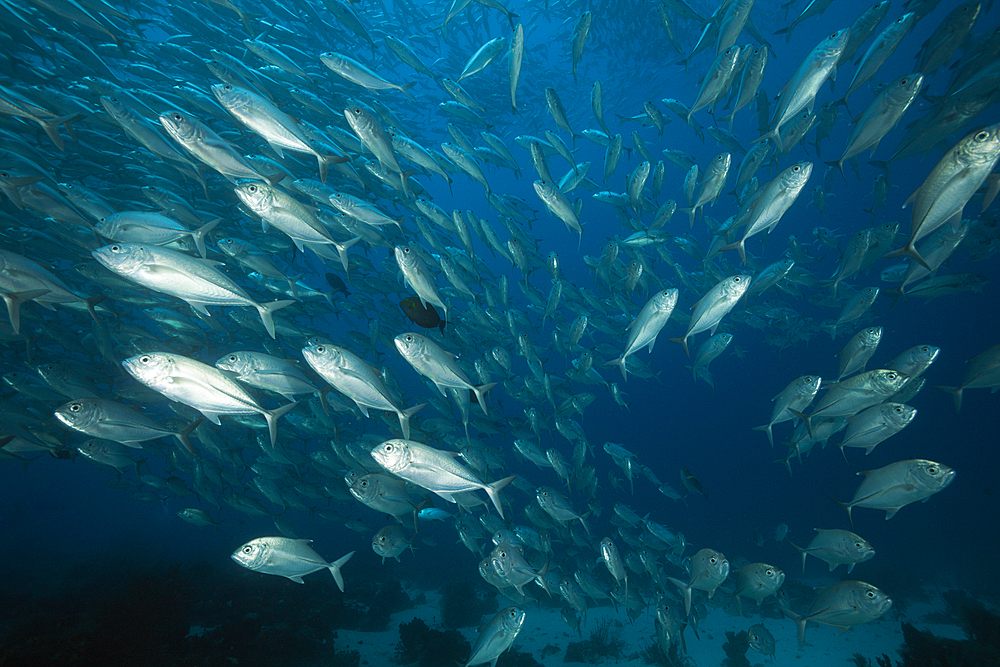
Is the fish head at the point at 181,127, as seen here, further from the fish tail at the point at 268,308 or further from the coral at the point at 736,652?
the coral at the point at 736,652

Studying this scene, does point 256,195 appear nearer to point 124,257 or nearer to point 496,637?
point 124,257

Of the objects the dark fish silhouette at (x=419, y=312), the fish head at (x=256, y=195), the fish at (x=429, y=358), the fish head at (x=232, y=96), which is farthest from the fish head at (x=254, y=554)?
the fish head at (x=232, y=96)

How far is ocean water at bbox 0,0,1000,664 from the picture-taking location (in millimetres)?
6707

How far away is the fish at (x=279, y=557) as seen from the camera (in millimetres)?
3430

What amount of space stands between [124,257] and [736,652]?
42.3 feet

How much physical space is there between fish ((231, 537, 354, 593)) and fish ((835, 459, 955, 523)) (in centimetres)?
533

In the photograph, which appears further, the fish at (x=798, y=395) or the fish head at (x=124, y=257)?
the fish at (x=798, y=395)

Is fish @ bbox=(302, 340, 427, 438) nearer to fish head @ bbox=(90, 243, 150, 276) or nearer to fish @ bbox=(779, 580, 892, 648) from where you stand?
fish head @ bbox=(90, 243, 150, 276)

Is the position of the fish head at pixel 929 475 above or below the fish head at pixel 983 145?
below

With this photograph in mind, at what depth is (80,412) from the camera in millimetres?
3227

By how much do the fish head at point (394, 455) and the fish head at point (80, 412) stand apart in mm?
2671

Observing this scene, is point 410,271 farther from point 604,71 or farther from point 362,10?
point 604,71

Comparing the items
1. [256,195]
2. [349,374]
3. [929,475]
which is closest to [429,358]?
[349,374]

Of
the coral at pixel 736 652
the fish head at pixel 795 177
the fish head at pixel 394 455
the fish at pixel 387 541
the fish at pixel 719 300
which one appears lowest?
the coral at pixel 736 652
